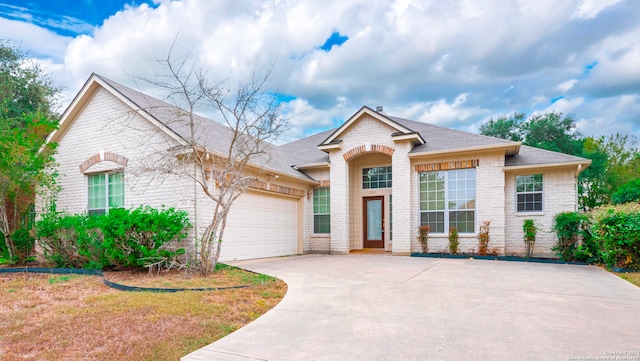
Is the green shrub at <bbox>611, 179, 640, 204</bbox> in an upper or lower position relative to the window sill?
upper

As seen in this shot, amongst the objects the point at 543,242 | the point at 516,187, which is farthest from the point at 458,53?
the point at 543,242

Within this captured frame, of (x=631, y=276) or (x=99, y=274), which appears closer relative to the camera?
(x=631, y=276)

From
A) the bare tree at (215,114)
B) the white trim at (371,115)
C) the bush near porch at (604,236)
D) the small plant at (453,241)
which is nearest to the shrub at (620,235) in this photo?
the bush near porch at (604,236)

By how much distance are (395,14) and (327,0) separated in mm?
2448

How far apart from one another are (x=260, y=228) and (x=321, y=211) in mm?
3428

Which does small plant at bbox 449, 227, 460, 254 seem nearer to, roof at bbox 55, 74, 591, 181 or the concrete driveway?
roof at bbox 55, 74, 591, 181

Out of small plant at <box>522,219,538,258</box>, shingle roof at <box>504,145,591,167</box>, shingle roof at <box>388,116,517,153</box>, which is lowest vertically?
small plant at <box>522,219,538,258</box>

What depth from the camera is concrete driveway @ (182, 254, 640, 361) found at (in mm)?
3736

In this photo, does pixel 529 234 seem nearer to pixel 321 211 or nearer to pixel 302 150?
pixel 321 211

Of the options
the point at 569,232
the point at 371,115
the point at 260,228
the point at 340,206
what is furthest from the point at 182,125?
the point at 569,232

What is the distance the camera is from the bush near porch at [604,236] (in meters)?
9.04

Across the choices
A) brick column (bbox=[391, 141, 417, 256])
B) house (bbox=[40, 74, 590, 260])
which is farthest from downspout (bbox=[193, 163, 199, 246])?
brick column (bbox=[391, 141, 417, 256])

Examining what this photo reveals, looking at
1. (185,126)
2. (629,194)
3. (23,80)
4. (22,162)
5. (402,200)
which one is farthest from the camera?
(23,80)

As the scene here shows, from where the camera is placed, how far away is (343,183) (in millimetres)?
14320
